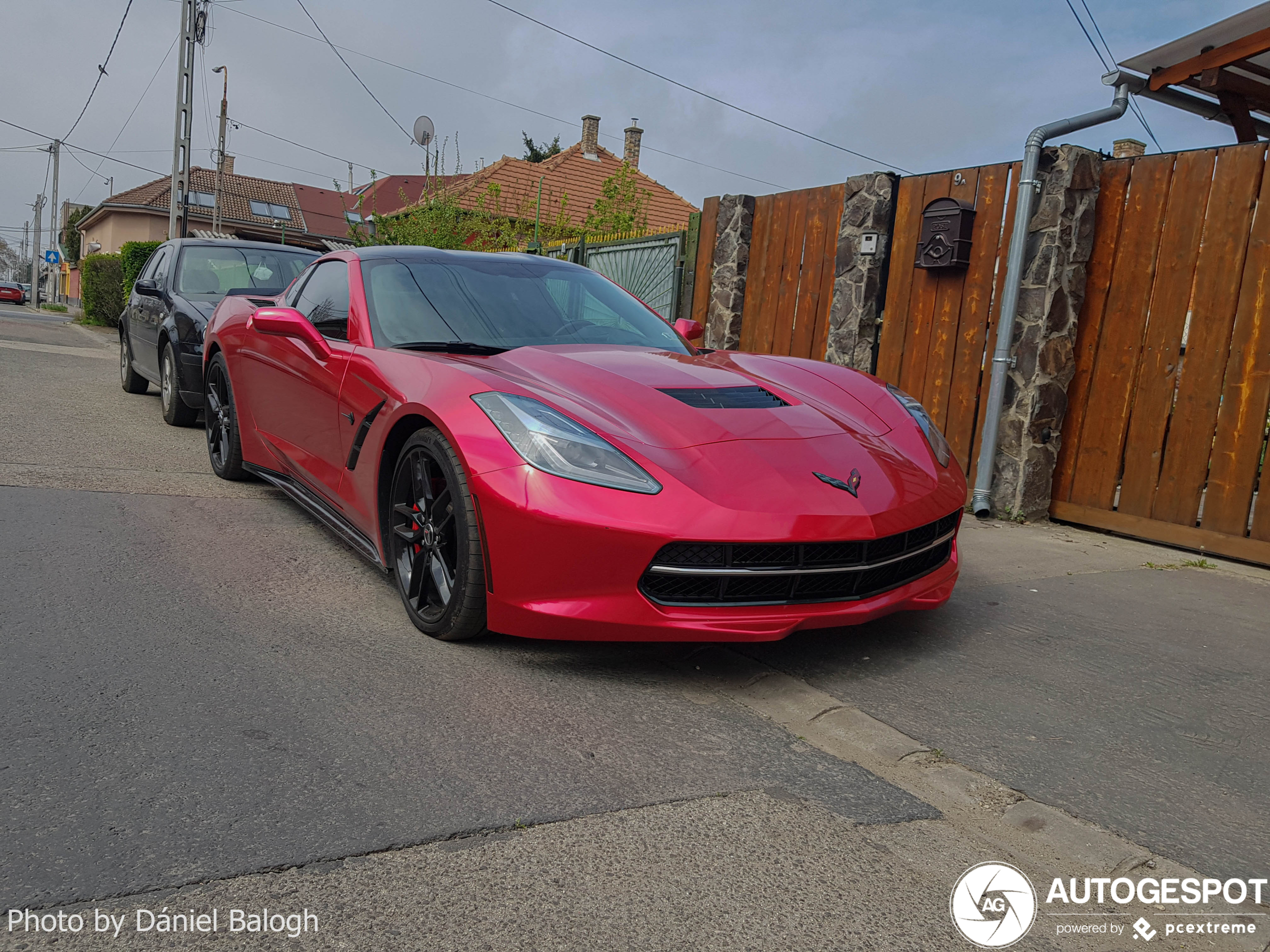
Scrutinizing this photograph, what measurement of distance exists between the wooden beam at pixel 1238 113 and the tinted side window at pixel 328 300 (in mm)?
7049

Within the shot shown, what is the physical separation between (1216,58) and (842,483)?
603cm

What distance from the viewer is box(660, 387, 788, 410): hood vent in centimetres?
346

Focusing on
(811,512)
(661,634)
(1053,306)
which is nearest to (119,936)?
(661,634)

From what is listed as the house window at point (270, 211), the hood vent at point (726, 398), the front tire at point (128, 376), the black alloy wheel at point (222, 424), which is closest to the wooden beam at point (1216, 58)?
the hood vent at point (726, 398)

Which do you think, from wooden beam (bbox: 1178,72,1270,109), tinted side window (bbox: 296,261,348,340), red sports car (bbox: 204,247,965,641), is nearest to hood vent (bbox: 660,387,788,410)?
red sports car (bbox: 204,247,965,641)

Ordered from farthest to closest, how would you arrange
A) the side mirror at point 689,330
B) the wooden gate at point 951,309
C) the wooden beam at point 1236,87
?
the wooden beam at point 1236,87
the wooden gate at point 951,309
the side mirror at point 689,330

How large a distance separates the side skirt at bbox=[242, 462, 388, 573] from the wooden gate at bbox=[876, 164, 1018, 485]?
4.36 meters

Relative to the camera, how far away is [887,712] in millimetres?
3010

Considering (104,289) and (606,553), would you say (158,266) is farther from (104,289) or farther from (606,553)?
(104,289)

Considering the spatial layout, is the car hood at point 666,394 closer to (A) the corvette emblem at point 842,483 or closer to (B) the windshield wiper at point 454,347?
(B) the windshield wiper at point 454,347

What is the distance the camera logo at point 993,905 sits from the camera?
1.94 metres

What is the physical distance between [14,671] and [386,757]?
47.8 inches

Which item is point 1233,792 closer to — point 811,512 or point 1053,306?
point 811,512

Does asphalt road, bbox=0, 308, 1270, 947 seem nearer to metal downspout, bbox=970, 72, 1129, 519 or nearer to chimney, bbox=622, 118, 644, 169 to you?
metal downspout, bbox=970, 72, 1129, 519
